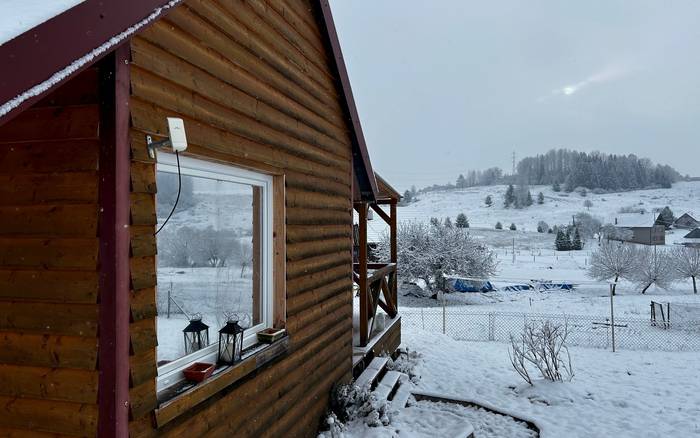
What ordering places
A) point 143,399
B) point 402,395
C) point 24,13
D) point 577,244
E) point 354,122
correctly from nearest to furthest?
1. point 24,13
2. point 143,399
3. point 354,122
4. point 402,395
5. point 577,244

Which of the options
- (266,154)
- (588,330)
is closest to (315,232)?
(266,154)

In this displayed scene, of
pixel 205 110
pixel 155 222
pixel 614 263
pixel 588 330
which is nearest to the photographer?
pixel 155 222

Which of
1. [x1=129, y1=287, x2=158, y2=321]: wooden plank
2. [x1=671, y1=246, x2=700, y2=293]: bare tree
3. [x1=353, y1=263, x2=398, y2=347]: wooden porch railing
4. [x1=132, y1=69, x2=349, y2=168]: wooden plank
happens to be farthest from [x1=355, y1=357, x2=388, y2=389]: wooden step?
[x1=671, y1=246, x2=700, y2=293]: bare tree

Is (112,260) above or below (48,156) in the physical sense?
below

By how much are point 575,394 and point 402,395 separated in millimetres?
2719

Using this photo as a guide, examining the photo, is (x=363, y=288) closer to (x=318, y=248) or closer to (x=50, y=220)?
(x=318, y=248)

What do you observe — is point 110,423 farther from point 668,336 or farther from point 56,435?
point 668,336

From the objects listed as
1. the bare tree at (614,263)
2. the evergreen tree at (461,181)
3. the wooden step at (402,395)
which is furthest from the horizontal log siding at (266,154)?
the evergreen tree at (461,181)

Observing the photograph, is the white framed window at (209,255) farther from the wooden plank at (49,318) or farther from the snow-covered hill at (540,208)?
the snow-covered hill at (540,208)

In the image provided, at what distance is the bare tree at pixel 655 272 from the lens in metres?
26.4

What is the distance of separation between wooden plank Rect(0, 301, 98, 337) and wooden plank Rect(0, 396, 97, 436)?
306 millimetres

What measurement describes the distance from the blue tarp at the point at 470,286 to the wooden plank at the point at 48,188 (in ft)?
84.7

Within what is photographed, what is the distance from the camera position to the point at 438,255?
26250 millimetres

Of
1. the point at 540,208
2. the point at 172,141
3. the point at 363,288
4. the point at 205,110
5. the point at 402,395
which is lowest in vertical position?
the point at 402,395
